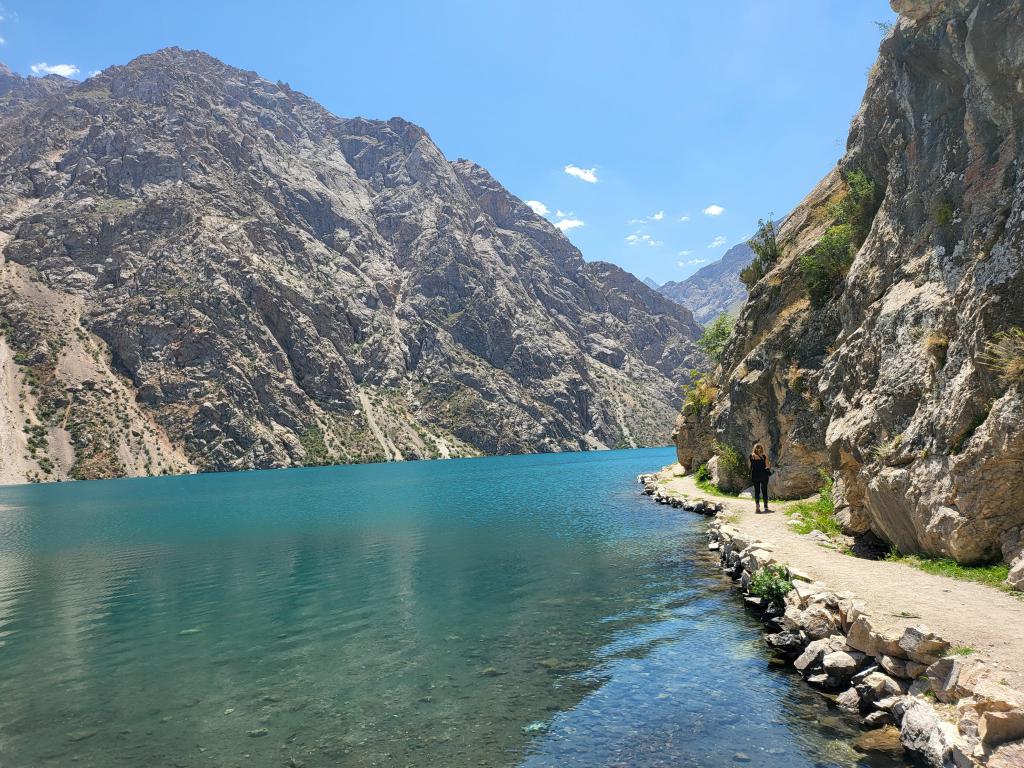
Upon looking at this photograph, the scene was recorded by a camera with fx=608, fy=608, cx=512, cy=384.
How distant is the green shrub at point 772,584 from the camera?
18531 millimetres

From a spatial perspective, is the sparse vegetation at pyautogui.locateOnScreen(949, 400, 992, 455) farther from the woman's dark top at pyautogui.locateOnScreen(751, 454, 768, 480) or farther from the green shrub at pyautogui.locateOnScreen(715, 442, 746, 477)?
the green shrub at pyautogui.locateOnScreen(715, 442, 746, 477)

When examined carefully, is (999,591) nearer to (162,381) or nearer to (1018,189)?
(1018,189)

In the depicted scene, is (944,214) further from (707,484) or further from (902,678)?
(707,484)

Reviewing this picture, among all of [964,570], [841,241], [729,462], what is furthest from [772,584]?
[729,462]

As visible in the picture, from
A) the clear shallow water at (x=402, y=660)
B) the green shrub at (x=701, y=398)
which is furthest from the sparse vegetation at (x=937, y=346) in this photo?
the green shrub at (x=701, y=398)

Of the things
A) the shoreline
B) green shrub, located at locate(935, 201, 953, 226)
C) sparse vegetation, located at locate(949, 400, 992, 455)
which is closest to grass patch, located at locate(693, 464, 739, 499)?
green shrub, located at locate(935, 201, 953, 226)

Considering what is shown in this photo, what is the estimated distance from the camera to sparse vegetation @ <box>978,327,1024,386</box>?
1473 centimetres

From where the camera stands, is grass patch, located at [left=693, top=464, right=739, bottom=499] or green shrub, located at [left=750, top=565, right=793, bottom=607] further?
grass patch, located at [left=693, top=464, right=739, bottom=499]

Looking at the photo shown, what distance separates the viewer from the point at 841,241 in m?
33.1

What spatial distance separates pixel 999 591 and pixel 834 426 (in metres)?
11.1

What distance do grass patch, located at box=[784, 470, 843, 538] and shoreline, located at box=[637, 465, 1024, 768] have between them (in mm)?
5932

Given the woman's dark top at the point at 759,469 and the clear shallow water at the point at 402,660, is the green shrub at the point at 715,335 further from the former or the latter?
the woman's dark top at the point at 759,469

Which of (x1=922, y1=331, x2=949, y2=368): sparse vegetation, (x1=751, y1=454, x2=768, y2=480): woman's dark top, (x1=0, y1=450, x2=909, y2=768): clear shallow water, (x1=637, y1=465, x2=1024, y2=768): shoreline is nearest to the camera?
(x1=637, y1=465, x2=1024, y2=768): shoreline

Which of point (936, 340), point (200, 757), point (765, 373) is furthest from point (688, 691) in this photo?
point (765, 373)
